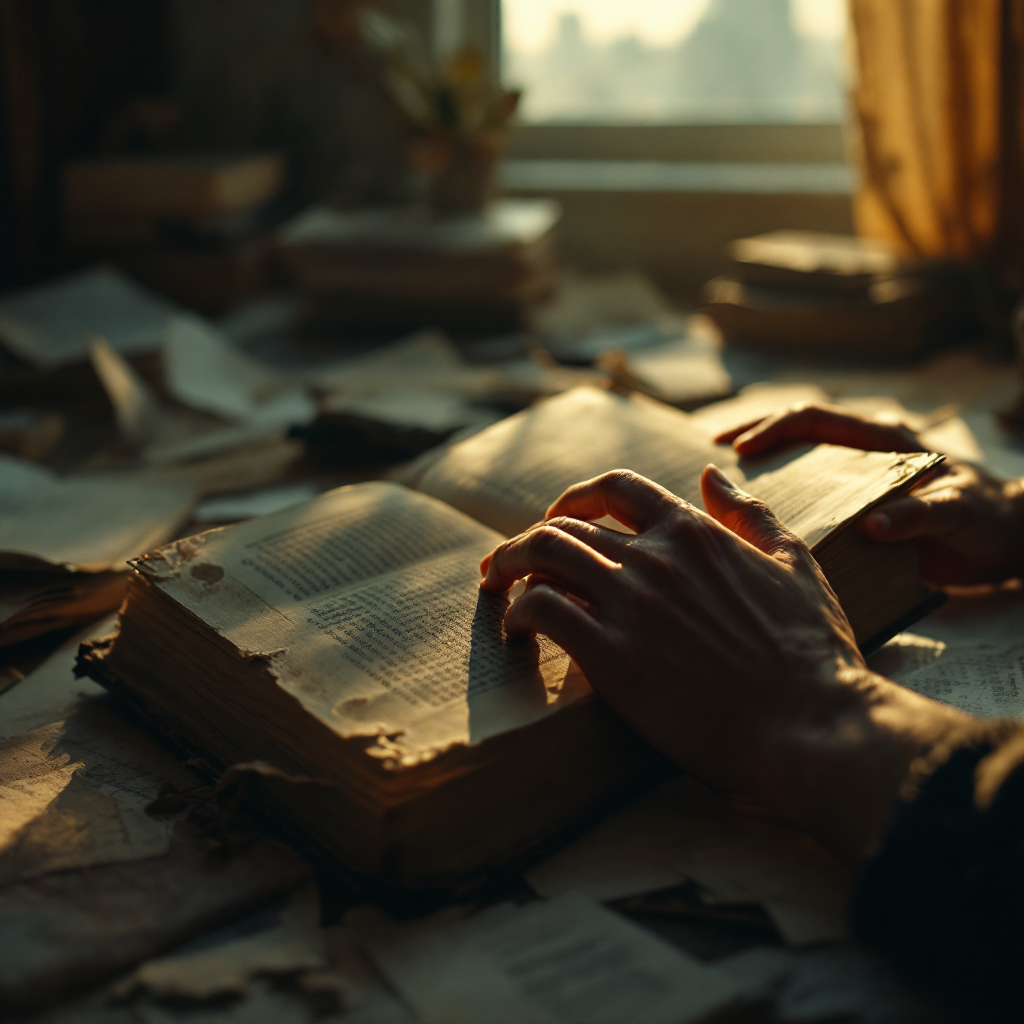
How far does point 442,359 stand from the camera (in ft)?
6.05

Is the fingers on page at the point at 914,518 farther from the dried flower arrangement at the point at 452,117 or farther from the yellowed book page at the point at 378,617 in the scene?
the dried flower arrangement at the point at 452,117

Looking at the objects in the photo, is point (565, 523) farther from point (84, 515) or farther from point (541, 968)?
point (84, 515)

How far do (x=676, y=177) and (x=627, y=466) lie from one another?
5.99 ft

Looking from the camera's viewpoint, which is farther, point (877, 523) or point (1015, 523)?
point (1015, 523)

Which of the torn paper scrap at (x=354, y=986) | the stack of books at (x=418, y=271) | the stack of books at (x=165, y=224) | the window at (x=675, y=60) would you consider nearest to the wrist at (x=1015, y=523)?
the torn paper scrap at (x=354, y=986)

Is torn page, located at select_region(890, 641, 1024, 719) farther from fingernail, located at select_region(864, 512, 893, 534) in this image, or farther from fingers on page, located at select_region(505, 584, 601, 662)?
fingers on page, located at select_region(505, 584, 601, 662)

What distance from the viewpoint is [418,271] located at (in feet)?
6.67

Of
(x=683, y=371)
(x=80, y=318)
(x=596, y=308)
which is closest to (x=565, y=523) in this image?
(x=683, y=371)

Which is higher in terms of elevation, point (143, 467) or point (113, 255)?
point (113, 255)

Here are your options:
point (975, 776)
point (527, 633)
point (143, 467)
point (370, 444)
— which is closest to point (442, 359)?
point (370, 444)

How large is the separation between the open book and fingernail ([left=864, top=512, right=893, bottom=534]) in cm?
1

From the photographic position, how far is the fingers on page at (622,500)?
30.1 inches

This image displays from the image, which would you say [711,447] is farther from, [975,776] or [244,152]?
[244,152]

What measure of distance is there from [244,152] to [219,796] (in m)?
2.21
